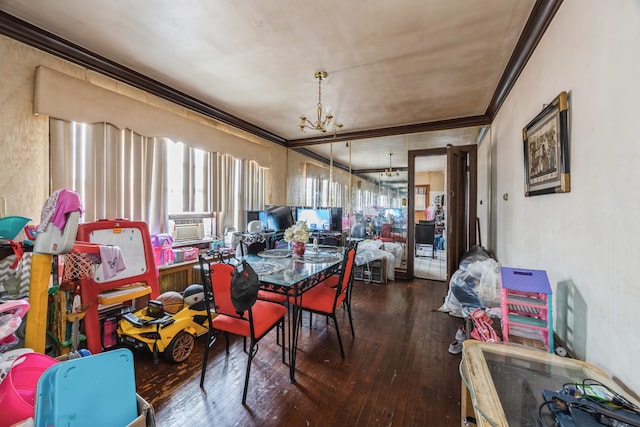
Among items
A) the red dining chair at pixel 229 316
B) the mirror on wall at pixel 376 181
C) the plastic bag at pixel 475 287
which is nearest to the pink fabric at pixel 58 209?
the red dining chair at pixel 229 316

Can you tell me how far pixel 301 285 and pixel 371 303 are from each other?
5.88ft

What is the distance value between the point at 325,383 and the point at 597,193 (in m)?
1.95

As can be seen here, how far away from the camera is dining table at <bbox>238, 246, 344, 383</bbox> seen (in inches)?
76.7

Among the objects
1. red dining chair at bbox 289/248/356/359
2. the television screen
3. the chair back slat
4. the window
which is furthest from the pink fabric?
the television screen

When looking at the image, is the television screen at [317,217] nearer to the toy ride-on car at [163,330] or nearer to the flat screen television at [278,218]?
the flat screen television at [278,218]

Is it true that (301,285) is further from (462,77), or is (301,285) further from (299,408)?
(462,77)

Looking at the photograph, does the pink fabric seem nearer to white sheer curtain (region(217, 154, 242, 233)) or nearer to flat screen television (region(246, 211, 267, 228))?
white sheer curtain (region(217, 154, 242, 233))

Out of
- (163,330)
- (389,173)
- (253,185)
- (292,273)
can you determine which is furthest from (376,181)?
(163,330)

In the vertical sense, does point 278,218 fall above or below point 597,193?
below

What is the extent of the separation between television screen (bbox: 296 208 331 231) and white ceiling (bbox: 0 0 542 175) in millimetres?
1961

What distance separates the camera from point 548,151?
1.65 m

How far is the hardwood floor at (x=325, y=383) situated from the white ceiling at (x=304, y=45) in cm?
267

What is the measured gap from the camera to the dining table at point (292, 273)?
1.95m

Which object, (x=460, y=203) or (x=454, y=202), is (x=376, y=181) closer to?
(x=460, y=203)
